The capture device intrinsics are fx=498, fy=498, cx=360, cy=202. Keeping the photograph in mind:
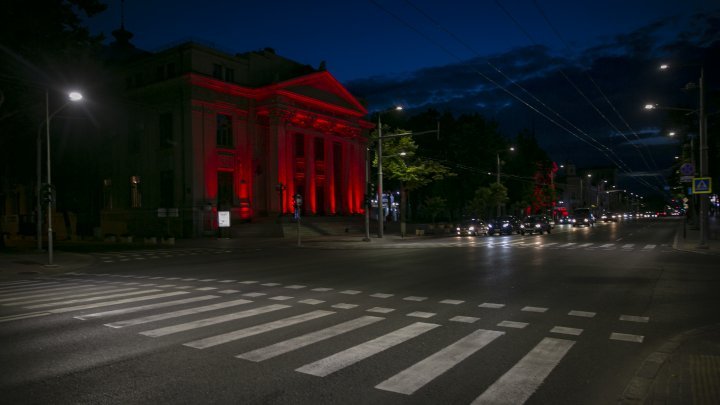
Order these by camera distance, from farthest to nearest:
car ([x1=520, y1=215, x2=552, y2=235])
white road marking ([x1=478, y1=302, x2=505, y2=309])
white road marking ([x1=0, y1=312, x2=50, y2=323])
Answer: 1. car ([x1=520, y1=215, x2=552, y2=235])
2. white road marking ([x1=478, y1=302, x2=505, y2=309])
3. white road marking ([x1=0, y1=312, x2=50, y2=323])

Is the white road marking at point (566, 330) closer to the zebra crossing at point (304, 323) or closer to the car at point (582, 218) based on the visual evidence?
the zebra crossing at point (304, 323)

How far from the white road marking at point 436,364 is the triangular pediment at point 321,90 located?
44710 millimetres

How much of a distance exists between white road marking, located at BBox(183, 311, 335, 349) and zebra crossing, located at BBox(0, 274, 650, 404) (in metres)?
0.01

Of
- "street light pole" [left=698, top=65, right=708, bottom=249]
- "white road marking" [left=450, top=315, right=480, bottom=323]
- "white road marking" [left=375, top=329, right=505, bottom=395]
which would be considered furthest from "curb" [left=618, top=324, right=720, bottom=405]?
"street light pole" [left=698, top=65, right=708, bottom=249]

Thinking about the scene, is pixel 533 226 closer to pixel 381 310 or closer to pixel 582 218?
pixel 582 218

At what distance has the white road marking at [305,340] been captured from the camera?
6.28 meters

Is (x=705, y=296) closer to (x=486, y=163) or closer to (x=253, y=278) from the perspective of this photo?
(x=253, y=278)

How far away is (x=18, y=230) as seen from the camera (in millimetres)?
48906

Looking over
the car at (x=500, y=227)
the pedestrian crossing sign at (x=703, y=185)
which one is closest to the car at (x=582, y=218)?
the car at (x=500, y=227)

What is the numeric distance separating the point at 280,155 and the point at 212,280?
36377 mm

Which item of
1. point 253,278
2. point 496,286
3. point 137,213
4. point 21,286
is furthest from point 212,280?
point 137,213

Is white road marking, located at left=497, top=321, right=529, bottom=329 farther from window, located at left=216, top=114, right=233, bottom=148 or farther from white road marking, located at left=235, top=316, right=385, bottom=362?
window, located at left=216, top=114, right=233, bottom=148

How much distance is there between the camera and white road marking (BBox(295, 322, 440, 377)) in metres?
5.70

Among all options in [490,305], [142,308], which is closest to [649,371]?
[490,305]
